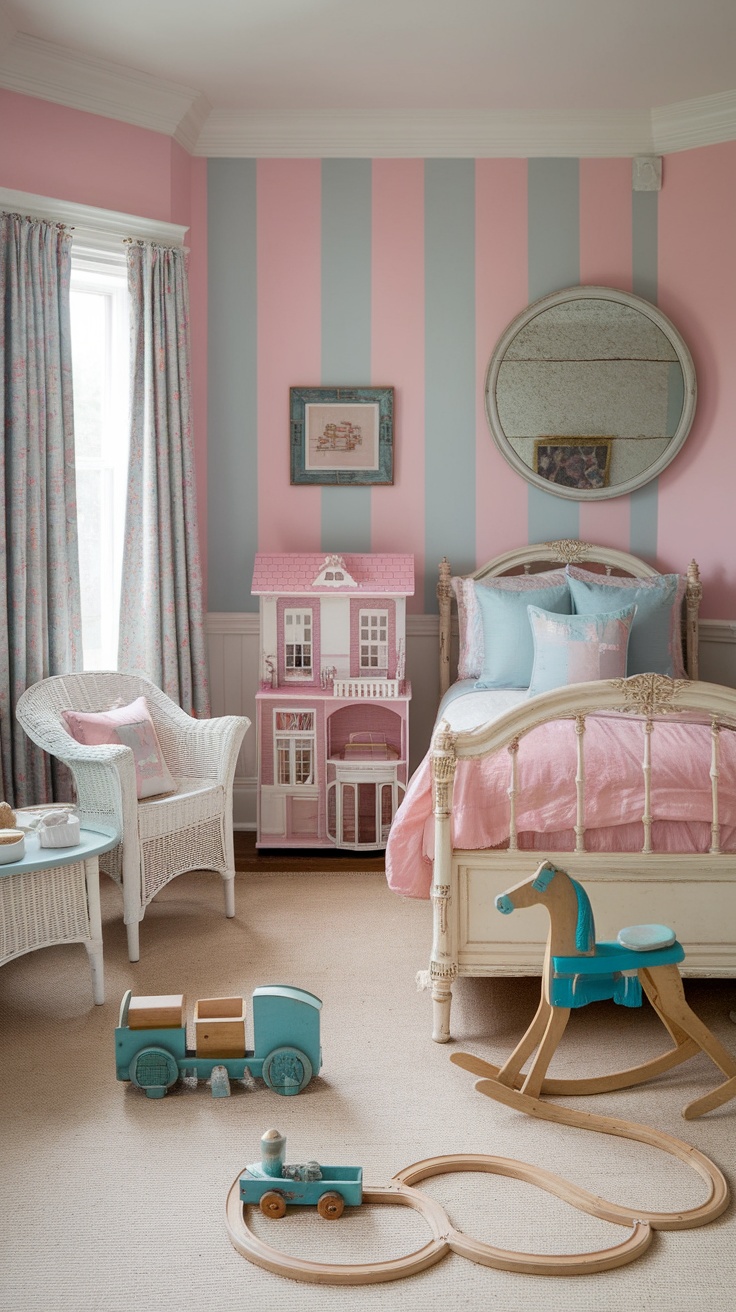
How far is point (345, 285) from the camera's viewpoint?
15.2 feet

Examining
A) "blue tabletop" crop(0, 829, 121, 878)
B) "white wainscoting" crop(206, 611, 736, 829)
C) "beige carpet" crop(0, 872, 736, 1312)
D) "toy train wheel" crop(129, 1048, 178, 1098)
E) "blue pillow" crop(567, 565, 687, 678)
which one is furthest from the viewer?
"white wainscoting" crop(206, 611, 736, 829)

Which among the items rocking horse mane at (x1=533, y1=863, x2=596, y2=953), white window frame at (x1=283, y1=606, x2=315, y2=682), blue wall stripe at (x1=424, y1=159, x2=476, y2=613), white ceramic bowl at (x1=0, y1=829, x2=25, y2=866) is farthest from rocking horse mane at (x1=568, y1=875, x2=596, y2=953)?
blue wall stripe at (x1=424, y1=159, x2=476, y2=613)

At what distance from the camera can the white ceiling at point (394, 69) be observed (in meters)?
3.62

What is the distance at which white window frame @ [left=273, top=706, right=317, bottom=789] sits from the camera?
4.27 m

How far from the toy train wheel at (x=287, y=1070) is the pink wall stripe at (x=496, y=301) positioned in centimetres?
272

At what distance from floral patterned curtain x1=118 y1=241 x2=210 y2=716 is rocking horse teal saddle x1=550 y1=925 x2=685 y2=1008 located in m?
2.39

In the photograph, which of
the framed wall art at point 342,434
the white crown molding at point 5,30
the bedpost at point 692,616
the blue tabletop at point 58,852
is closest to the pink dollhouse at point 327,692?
the framed wall art at point 342,434

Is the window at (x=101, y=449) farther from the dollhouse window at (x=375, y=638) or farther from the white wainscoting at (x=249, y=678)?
the dollhouse window at (x=375, y=638)

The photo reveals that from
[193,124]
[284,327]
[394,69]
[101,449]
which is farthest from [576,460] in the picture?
[193,124]

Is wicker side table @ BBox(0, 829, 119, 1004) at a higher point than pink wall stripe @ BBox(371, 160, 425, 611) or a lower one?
lower

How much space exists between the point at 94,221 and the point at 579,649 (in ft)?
8.01

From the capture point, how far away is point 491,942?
8.73ft

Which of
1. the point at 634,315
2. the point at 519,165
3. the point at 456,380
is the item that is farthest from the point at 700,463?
the point at 519,165

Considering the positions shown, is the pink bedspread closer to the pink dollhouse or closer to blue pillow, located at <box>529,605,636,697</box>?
blue pillow, located at <box>529,605,636,697</box>
